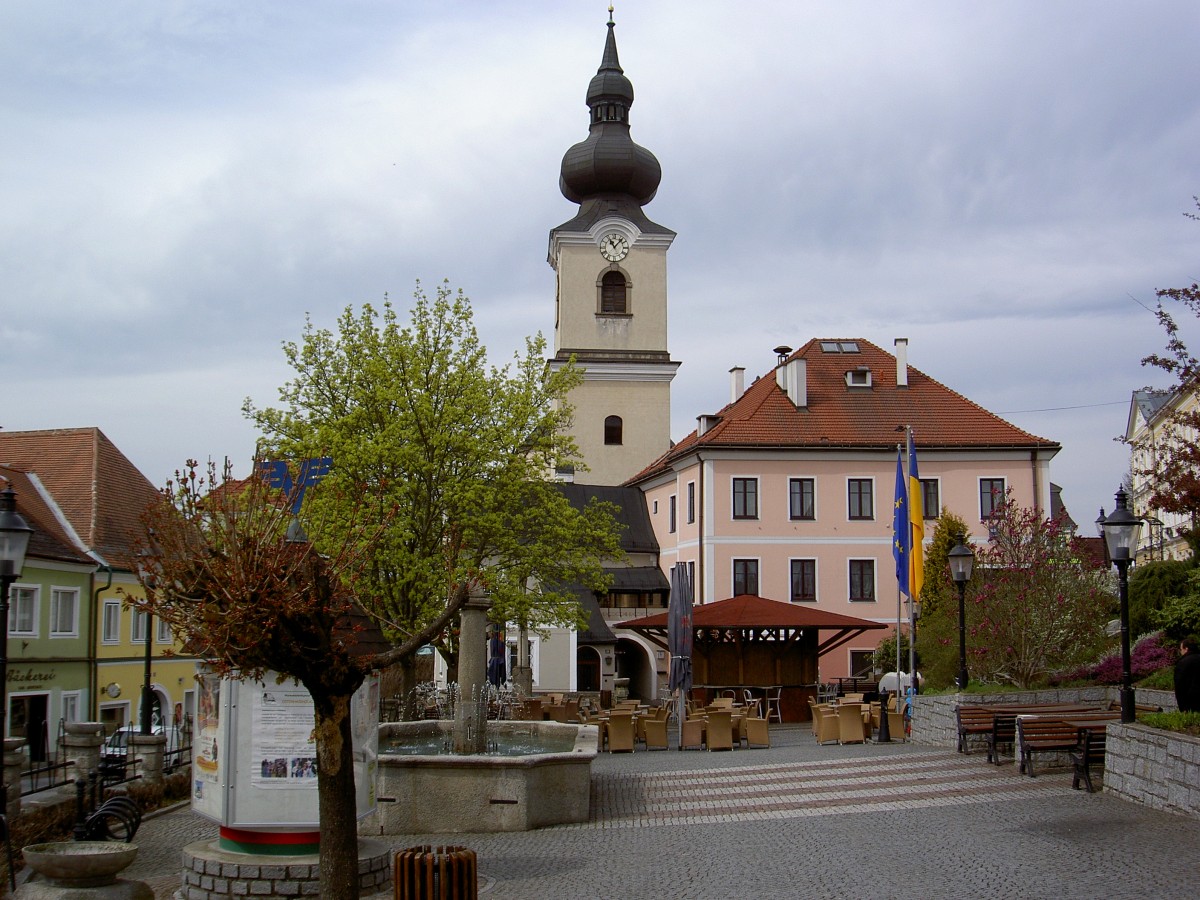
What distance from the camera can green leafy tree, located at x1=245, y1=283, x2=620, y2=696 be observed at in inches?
1036

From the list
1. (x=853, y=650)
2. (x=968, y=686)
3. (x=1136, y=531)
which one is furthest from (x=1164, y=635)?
(x=853, y=650)

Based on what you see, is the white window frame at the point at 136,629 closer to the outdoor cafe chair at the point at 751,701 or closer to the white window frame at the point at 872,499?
the outdoor cafe chair at the point at 751,701

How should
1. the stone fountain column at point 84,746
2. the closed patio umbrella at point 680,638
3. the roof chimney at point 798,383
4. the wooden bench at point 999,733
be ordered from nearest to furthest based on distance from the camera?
the stone fountain column at point 84,746, the wooden bench at point 999,733, the closed patio umbrella at point 680,638, the roof chimney at point 798,383

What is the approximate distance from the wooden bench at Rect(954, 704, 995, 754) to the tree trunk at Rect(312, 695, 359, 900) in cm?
1216

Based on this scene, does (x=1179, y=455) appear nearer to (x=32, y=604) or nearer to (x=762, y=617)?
(x=762, y=617)

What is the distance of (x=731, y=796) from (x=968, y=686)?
7.43m

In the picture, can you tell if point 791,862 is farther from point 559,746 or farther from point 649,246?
point 649,246

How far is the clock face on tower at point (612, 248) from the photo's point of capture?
5609 centimetres

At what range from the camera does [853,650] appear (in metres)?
43.7

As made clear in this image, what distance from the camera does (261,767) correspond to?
10.9m

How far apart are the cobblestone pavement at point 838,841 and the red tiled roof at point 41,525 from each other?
67.0 feet

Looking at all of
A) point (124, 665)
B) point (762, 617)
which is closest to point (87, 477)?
point (124, 665)

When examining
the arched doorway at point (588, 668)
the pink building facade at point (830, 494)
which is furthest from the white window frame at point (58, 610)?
the pink building facade at point (830, 494)

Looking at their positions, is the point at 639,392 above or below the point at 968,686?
above
